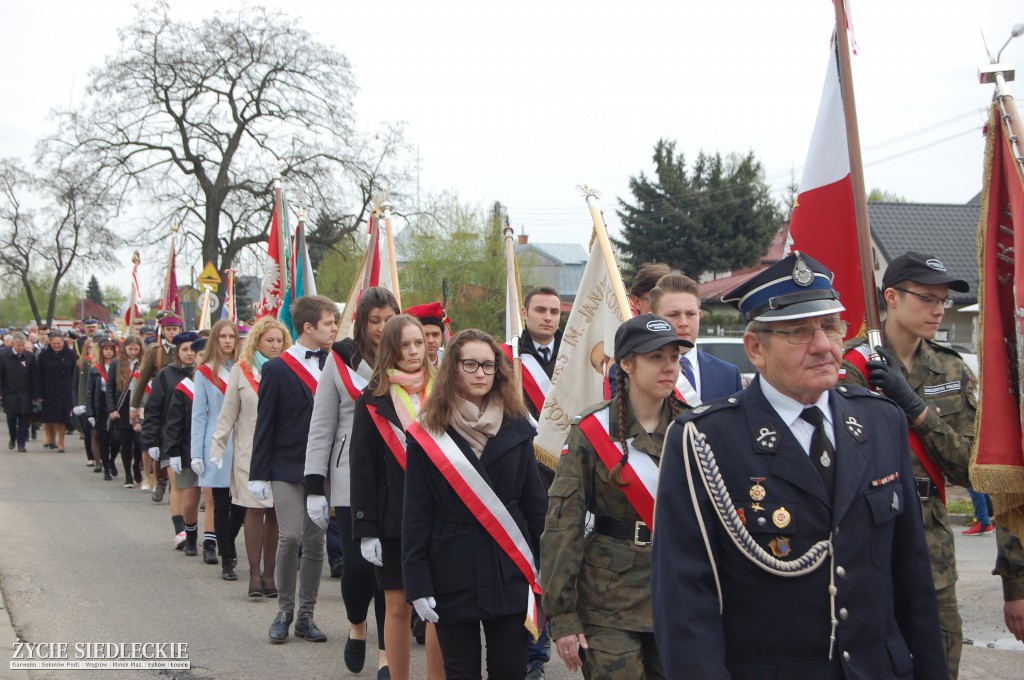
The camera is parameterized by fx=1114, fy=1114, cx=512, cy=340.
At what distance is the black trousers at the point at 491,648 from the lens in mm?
4816

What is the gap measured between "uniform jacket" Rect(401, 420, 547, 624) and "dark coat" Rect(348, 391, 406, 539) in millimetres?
758

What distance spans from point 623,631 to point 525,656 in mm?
1068

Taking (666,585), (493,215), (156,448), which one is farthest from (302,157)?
(666,585)

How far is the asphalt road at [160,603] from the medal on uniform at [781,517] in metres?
4.16

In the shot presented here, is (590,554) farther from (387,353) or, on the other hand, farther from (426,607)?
(387,353)

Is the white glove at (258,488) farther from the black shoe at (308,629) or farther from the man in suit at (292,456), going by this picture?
the black shoe at (308,629)

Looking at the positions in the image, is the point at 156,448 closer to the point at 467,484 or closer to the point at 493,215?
the point at 467,484

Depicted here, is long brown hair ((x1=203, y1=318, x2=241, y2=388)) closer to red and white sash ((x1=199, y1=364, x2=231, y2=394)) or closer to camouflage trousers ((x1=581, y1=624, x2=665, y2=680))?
red and white sash ((x1=199, y1=364, x2=231, y2=394))

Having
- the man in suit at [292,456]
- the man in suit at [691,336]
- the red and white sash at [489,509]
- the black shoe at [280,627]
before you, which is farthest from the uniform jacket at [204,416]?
the man in suit at [691,336]

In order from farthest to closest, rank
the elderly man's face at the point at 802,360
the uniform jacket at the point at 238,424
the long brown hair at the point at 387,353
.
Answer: the uniform jacket at the point at 238,424
the long brown hair at the point at 387,353
the elderly man's face at the point at 802,360

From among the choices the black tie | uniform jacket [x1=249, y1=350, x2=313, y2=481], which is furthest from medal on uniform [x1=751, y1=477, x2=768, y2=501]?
uniform jacket [x1=249, y1=350, x2=313, y2=481]

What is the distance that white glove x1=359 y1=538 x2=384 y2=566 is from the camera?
570 cm

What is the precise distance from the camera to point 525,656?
4.94 meters

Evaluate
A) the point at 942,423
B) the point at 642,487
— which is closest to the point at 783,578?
the point at 642,487
